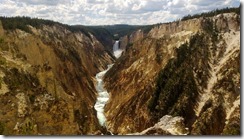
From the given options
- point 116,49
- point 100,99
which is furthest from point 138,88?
point 116,49

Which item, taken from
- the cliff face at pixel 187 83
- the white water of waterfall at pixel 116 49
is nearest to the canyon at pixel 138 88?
the cliff face at pixel 187 83

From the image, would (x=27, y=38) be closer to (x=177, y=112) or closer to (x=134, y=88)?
(x=134, y=88)

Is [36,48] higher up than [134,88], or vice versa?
[36,48]

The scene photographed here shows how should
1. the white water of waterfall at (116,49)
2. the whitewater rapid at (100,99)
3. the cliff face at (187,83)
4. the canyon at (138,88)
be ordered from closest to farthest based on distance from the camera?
the canyon at (138,88) → the cliff face at (187,83) → the whitewater rapid at (100,99) → the white water of waterfall at (116,49)

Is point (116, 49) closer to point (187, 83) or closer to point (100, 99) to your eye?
point (100, 99)

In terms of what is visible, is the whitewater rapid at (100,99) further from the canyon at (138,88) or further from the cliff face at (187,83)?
the cliff face at (187,83)

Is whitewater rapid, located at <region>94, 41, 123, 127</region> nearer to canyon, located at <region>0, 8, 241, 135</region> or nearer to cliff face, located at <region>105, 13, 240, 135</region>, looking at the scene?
canyon, located at <region>0, 8, 241, 135</region>

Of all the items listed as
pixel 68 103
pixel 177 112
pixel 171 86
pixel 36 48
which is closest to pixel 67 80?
pixel 36 48
